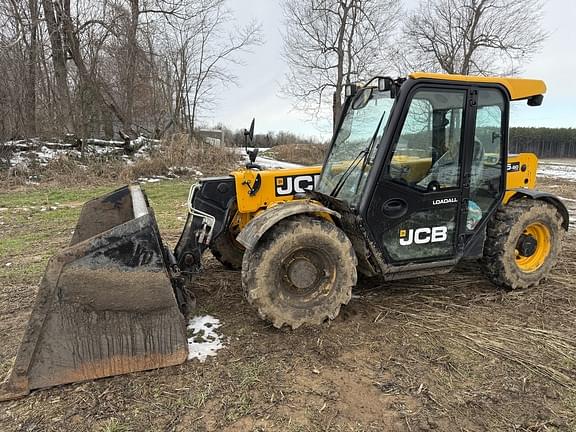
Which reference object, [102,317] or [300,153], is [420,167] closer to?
[102,317]

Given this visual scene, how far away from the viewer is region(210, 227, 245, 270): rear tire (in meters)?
4.78

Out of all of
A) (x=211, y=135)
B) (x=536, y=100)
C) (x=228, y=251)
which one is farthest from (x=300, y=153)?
(x=536, y=100)

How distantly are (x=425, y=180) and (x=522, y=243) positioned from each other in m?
1.43

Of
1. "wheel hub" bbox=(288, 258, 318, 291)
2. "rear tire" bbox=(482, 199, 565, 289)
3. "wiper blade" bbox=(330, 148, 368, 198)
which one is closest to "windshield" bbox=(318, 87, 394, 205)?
"wiper blade" bbox=(330, 148, 368, 198)

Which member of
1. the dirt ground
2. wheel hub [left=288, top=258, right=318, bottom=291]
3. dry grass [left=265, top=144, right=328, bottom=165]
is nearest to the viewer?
the dirt ground

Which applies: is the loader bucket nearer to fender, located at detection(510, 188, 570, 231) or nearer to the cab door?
the cab door

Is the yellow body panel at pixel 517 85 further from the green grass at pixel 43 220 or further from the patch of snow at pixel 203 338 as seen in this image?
the green grass at pixel 43 220

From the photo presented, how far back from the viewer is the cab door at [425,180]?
374cm

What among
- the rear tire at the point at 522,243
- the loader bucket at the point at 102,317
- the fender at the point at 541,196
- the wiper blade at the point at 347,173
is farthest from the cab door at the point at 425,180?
the loader bucket at the point at 102,317

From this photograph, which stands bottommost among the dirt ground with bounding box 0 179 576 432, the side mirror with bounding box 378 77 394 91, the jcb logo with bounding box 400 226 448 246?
the dirt ground with bounding box 0 179 576 432

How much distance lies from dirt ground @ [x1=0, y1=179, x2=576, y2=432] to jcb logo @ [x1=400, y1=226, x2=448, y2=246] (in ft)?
2.09

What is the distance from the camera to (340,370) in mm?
3113

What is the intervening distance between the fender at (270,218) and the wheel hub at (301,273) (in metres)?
0.39

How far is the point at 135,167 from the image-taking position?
14.4m
